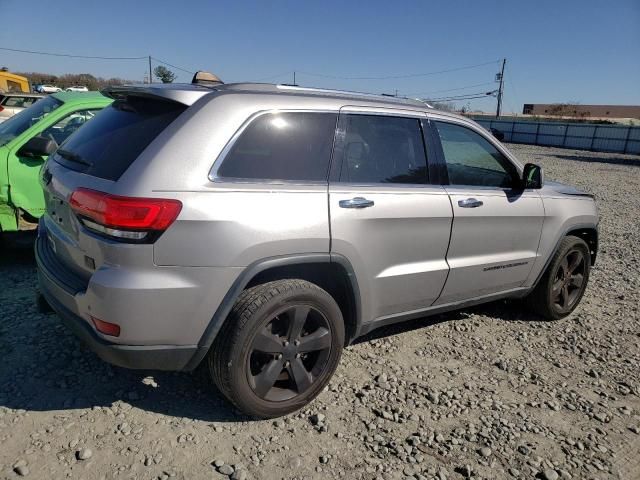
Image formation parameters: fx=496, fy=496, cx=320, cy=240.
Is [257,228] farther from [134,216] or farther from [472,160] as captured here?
[472,160]

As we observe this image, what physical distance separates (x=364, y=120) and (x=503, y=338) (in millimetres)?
2246

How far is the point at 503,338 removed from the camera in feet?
13.6

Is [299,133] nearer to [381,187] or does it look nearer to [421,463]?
[381,187]

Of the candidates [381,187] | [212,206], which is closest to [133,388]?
[212,206]

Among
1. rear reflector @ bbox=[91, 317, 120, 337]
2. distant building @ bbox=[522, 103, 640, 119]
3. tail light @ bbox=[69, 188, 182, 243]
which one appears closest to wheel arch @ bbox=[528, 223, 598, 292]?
tail light @ bbox=[69, 188, 182, 243]

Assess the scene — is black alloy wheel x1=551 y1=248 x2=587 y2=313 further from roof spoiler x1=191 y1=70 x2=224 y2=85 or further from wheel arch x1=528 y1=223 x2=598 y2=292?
roof spoiler x1=191 y1=70 x2=224 y2=85

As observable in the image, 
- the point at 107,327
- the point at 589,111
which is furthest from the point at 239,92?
the point at 589,111

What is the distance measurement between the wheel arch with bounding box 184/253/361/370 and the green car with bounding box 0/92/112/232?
2852 millimetres

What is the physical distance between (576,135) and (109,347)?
39.9m

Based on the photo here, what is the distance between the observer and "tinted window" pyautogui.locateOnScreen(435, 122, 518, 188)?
140 inches

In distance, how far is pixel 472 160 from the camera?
3900 mm

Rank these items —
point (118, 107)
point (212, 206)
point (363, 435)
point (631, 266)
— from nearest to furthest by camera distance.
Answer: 1. point (212, 206)
2. point (363, 435)
3. point (118, 107)
4. point (631, 266)

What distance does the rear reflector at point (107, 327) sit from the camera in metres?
2.35

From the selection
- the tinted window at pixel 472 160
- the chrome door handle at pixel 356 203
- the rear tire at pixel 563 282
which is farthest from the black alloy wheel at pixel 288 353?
the rear tire at pixel 563 282
